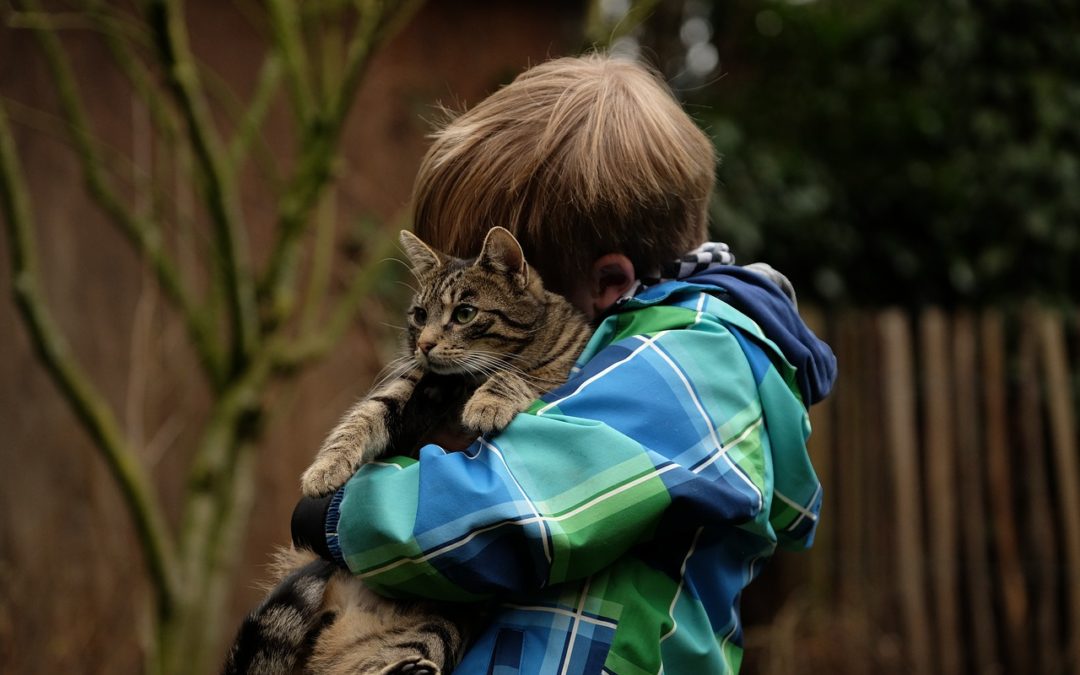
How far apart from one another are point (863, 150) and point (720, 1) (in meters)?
1.67

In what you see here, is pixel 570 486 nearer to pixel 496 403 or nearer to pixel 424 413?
pixel 496 403

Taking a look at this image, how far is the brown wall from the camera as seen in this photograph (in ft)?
16.1

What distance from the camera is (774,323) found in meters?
1.86

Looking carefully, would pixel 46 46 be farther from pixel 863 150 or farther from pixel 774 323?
pixel 863 150

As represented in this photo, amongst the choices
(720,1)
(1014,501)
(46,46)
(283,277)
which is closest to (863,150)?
(720,1)

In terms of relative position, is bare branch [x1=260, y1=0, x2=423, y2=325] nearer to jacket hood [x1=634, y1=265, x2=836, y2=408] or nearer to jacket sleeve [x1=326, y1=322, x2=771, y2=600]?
jacket hood [x1=634, y1=265, x2=836, y2=408]

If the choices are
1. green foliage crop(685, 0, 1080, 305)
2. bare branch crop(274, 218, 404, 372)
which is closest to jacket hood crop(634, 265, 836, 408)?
bare branch crop(274, 218, 404, 372)

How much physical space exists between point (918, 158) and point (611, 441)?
536 cm

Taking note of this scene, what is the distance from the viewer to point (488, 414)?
1.73m

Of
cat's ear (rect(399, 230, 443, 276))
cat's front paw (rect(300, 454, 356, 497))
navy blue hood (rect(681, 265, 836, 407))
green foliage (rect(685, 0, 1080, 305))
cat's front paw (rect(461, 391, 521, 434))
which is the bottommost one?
green foliage (rect(685, 0, 1080, 305))

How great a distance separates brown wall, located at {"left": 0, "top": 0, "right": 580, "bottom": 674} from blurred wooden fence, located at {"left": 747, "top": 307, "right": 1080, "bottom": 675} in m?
2.41

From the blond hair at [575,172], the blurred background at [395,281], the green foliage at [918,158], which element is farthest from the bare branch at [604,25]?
the blond hair at [575,172]

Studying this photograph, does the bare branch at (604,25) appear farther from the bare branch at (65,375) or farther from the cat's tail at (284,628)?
the cat's tail at (284,628)

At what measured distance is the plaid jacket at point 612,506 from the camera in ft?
5.11
